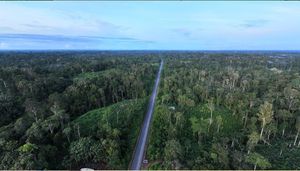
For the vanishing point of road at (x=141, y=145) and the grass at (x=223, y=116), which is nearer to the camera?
the vanishing point of road at (x=141, y=145)

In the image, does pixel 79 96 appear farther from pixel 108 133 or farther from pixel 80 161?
pixel 80 161

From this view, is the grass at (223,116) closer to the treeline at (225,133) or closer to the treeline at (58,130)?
the treeline at (225,133)

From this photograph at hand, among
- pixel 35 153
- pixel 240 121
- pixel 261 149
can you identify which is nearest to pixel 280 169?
pixel 261 149

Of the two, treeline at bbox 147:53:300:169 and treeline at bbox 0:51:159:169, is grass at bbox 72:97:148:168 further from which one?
treeline at bbox 147:53:300:169

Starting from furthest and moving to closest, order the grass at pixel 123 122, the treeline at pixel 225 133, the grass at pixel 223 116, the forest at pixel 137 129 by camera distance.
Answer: the grass at pixel 223 116, the grass at pixel 123 122, the treeline at pixel 225 133, the forest at pixel 137 129

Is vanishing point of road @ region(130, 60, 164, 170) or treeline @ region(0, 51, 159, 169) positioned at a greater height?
treeline @ region(0, 51, 159, 169)

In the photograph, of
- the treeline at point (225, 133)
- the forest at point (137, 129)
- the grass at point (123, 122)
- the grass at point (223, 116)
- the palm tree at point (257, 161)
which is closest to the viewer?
the palm tree at point (257, 161)

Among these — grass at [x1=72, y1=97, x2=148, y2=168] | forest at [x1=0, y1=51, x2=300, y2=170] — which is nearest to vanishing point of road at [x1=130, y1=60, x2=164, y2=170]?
grass at [x1=72, y1=97, x2=148, y2=168]

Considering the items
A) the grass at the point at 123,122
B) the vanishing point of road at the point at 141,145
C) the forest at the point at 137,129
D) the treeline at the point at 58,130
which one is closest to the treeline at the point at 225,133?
the forest at the point at 137,129

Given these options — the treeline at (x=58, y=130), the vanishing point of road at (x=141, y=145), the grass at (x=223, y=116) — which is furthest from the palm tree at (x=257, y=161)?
the treeline at (x=58, y=130)

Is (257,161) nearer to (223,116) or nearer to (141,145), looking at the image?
(141,145)

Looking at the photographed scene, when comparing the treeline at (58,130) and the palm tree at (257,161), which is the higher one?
the treeline at (58,130)

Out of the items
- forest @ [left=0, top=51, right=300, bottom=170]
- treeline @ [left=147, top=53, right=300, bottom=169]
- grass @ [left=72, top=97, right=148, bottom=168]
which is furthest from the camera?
grass @ [left=72, top=97, right=148, bottom=168]
